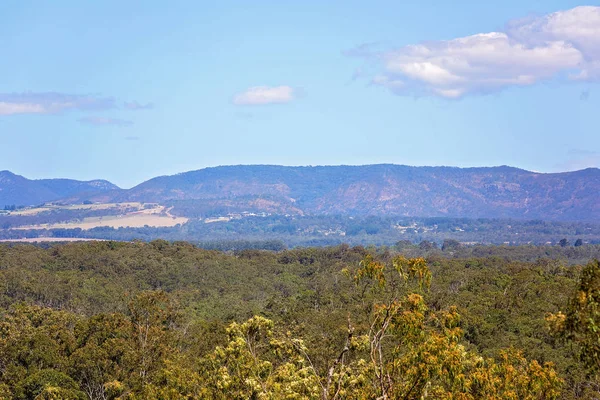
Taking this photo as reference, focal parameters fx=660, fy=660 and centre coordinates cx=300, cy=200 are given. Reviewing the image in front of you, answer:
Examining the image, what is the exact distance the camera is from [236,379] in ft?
52.0

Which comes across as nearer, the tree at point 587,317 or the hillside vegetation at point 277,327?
the tree at point 587,317

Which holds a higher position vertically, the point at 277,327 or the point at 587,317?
the point at 587,317

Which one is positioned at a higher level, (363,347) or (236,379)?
(363,347)

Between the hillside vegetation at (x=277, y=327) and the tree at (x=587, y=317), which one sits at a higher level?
the tree at (x=587, y=317)

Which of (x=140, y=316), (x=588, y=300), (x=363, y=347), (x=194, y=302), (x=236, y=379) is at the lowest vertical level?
(x=194, y=302)

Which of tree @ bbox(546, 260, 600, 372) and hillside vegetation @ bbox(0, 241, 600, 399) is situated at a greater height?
tree @ bbox(546, 260, 600, 372)

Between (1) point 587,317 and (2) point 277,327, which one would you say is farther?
(2) point 277,327

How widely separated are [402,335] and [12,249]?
4332 inches

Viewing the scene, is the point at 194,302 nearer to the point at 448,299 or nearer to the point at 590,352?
the point at 448,299

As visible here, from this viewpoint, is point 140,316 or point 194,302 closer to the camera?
point 140,316

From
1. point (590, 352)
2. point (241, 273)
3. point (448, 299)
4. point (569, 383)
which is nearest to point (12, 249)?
point (241, 273)

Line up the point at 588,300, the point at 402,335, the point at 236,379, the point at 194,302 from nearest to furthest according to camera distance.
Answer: the point at 588,300 < the point at 402,335 < the point at 236,379 < the point at 194,302

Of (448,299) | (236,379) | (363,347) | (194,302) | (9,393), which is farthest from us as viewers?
(194,302)

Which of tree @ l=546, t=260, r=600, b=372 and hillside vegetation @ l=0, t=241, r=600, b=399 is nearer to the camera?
tree @ l=546, t=260, r=600, b=372
